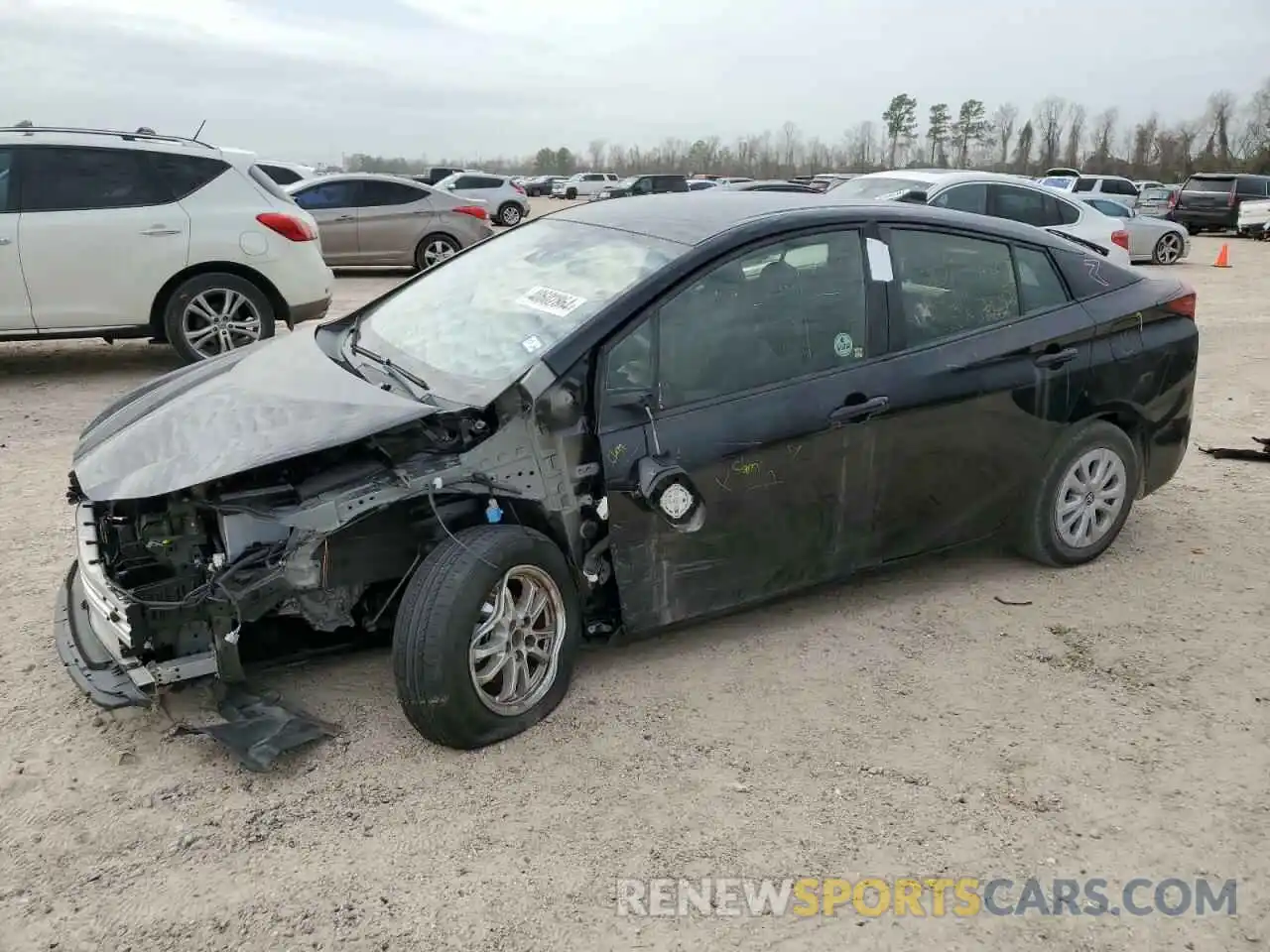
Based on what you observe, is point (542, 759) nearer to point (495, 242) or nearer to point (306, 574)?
point (306, 574)

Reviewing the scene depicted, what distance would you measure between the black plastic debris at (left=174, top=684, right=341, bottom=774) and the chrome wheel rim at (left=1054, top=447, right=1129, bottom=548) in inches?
124

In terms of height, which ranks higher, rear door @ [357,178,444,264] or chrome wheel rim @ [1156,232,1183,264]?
rear door @ [357,178,444,264]

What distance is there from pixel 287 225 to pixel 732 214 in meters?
5.32

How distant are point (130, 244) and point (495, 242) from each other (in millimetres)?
4445

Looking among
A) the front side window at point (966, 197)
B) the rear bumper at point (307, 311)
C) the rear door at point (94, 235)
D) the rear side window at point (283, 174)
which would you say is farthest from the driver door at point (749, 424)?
the rear side window at point (283, 174)

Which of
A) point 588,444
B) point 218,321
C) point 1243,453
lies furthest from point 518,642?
point 218,321

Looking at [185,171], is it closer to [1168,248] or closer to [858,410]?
[858,410]

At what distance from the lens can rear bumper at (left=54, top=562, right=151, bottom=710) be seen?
306 centimetres

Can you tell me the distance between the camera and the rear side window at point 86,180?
745 cm

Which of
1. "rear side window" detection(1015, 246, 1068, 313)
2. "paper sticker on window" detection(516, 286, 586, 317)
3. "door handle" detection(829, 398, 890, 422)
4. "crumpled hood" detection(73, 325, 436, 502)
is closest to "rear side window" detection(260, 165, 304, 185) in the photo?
"crumpled hood" detection(73, 325, 436, 502)

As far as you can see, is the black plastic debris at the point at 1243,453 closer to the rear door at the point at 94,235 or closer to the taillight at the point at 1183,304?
the taillight at the point at 1183,304

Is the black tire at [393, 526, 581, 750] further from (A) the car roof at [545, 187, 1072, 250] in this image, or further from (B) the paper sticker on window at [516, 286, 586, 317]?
(A) the car roof at [545, 187, 1072, 250]

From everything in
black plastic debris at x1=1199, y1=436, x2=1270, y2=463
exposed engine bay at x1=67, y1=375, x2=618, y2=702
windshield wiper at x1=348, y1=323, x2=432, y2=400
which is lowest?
black plastic debris at x1=1199, y1=436, x2=1270, y2=463

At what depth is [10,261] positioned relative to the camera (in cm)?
731
